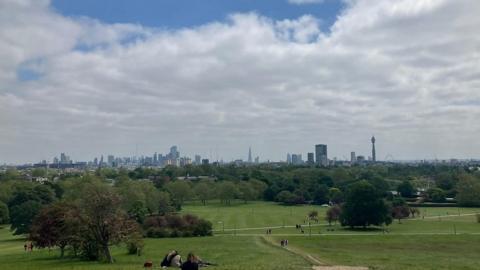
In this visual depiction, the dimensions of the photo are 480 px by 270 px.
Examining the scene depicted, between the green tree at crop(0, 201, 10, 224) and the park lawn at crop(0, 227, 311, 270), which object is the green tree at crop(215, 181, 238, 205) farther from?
the park lawn at crop(0, 227, 311, 270)

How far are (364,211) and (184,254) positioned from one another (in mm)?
43906

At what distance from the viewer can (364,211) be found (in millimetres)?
83125

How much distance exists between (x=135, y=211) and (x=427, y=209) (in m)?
67.3

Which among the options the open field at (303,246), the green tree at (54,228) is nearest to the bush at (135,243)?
the open field at (303,246)

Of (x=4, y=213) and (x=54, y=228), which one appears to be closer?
(x=54, y=228)

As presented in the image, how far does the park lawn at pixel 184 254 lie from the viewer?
31.2 metres

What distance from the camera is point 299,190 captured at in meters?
142

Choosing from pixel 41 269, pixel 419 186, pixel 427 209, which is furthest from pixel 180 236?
pixel 419 186

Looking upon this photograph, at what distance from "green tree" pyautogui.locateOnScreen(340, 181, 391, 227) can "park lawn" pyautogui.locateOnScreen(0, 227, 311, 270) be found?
24917 millimetres

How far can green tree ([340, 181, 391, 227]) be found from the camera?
3280 inches

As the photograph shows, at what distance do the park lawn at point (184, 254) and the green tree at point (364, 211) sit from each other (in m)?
24.9

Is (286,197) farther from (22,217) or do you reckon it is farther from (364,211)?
(22,217)

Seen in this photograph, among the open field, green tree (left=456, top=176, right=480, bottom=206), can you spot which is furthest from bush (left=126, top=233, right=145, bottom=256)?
green tree (left=456, top=176, right=480, bottom=206)

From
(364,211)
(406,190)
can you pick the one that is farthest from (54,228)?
(406,190)
